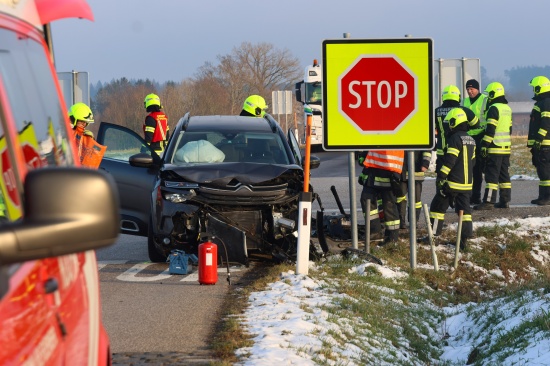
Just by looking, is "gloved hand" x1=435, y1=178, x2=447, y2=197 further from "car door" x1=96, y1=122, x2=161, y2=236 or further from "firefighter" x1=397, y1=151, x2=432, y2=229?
"car door" x1=96, y1=122, x2=161, y2=236

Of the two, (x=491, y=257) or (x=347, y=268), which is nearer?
(x=347, y=268)

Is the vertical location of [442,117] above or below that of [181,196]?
above

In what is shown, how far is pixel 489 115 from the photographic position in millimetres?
17453

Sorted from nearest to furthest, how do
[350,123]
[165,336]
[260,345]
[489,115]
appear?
[260,345] → [165,336] → [350,123] → [489,115]

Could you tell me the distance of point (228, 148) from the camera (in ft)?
40.5

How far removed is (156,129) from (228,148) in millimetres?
4642

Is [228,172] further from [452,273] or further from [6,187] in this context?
[6,187]

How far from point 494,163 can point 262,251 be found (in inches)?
293

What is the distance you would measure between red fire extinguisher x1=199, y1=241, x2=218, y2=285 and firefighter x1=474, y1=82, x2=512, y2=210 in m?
8.32

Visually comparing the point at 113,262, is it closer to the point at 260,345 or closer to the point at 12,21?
the point at 260,345

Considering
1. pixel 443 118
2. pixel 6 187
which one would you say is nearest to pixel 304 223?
pixel 443 118

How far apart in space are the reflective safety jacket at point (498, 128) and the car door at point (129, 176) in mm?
6880

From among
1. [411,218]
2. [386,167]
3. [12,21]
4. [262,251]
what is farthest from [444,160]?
[12,21]

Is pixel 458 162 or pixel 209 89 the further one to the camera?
pixel 209 89
